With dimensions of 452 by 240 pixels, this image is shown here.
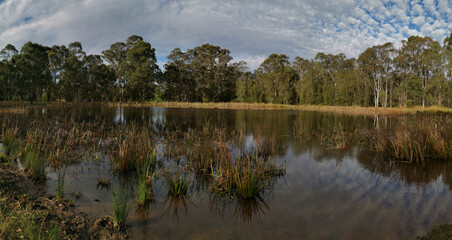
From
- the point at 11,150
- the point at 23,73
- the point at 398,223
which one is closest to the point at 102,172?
the point at 11,150

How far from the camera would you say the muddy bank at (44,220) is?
305 centimetres

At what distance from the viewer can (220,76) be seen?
6156cm

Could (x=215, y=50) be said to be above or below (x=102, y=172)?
above

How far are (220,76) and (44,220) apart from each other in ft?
195

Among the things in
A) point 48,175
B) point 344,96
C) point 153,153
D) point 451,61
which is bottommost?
point 48,175

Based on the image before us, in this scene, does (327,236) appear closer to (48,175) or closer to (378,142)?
(48,175)

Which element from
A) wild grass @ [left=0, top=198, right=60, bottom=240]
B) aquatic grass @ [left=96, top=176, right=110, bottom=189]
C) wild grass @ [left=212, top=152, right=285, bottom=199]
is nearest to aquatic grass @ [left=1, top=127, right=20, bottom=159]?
aquatic grass @ [left=96, top=176, right=110, bottom=189]

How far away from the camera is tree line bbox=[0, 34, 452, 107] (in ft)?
129

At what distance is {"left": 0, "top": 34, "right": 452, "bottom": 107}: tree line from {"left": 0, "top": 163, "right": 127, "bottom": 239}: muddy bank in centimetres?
4294

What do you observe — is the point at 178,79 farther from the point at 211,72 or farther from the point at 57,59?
the point at 57,59

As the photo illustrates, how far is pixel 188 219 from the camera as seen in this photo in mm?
4527

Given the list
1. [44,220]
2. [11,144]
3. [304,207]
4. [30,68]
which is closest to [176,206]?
[44,220]

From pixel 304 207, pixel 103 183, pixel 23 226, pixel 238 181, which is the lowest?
pixel 304 207

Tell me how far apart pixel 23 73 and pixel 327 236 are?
47.3 meters
